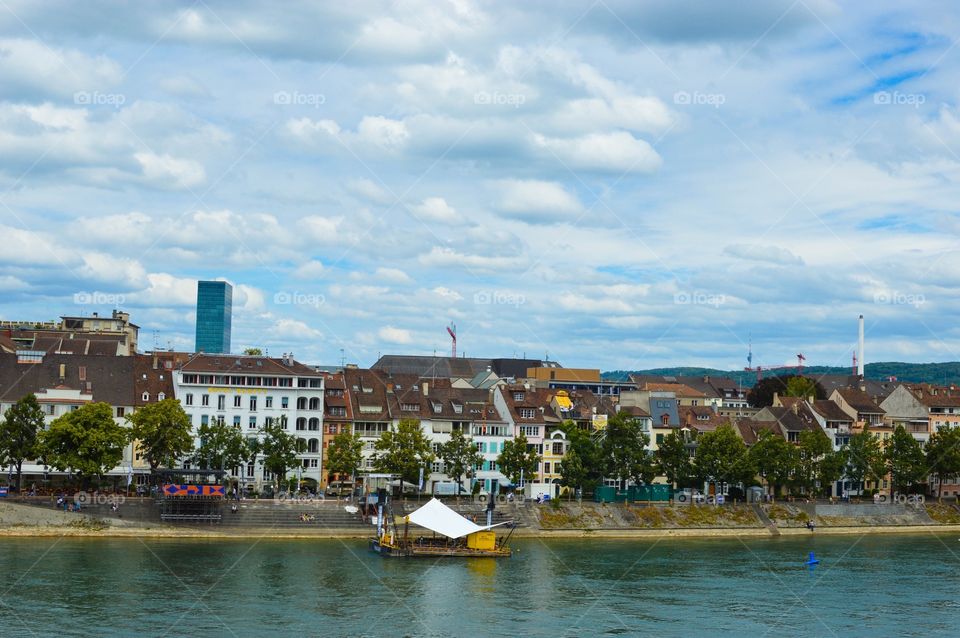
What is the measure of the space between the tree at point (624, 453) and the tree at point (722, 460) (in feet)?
17.0

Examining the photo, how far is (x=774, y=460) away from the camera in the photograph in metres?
123

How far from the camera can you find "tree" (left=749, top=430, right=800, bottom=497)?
122812mm

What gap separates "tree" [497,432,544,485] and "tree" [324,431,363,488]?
13505 mm

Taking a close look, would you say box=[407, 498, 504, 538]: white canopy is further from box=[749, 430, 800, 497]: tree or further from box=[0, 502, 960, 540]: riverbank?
box=[749, 430, 800, 497]: tree

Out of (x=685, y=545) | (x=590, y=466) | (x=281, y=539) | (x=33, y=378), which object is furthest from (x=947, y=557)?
(x=33, y=378)

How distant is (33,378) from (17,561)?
37322 mm

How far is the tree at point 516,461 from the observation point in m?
115

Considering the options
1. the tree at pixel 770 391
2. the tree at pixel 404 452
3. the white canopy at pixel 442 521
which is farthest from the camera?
the tree at pixel 770 391

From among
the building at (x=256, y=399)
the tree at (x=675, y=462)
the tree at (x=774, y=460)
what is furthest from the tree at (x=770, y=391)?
the building at (x=256, y=399)

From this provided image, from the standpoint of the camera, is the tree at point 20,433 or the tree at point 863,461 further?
the tree at point 863,461

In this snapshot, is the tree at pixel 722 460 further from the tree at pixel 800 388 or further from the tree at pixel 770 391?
the tree at pixel 770 391

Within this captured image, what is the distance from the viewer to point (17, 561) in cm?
7688

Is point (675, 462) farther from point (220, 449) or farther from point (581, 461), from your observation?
point (220, 449)

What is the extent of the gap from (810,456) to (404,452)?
45.9m
